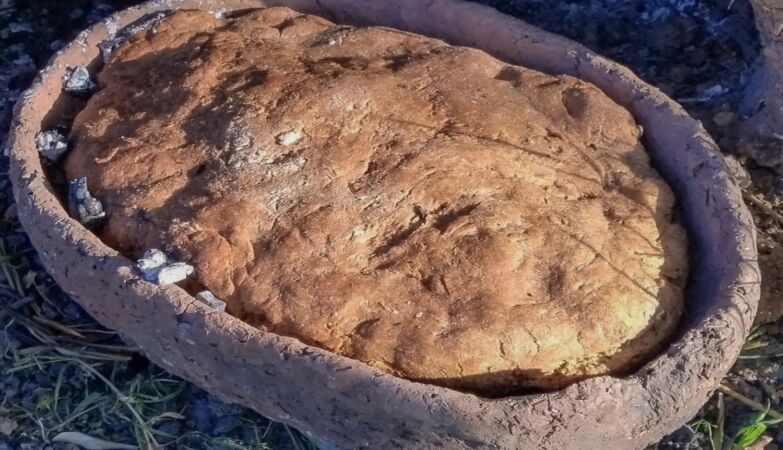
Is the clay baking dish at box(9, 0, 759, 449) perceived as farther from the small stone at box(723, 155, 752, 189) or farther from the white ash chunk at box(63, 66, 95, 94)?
the small stone at box(723, 155, 752, 189)

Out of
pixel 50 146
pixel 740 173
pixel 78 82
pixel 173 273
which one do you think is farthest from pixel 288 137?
Result: pixel 740 173

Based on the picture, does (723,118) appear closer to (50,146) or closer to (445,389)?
(445,389)

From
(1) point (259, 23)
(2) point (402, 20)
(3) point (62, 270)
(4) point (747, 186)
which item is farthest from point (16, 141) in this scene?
(4) point (747, 186)

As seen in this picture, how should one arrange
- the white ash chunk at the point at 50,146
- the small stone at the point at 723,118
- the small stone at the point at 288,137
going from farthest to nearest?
the small stone at the point at 723,118 < the white ash chunk at the point at 50,146 < the small stone at the point at 288,137

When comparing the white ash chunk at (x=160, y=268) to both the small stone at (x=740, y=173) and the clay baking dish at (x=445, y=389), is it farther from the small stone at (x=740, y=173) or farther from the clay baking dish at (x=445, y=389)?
the small stone at (x=740, y=173)

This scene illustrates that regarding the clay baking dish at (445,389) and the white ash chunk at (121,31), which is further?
the white ash chunk at (121,31)

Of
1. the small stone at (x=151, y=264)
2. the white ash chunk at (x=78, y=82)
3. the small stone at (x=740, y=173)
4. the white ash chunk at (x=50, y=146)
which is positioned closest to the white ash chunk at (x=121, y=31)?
the white ash chunk at (x=78, y=82)

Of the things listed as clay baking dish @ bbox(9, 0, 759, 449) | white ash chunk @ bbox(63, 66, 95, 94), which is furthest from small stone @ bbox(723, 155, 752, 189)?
white ash chunk @ bbox(63, 66, 95, 94)

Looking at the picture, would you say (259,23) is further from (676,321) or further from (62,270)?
(676,321)
